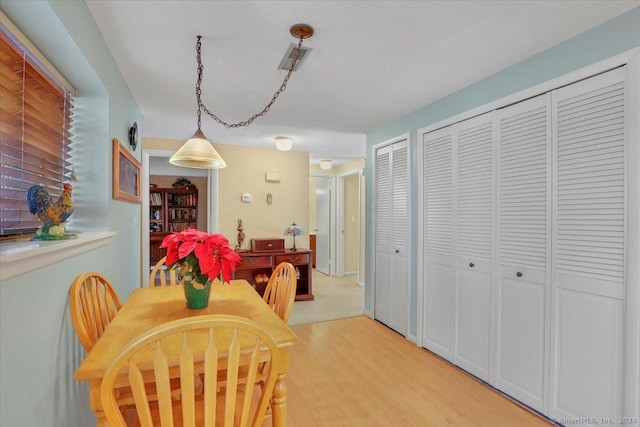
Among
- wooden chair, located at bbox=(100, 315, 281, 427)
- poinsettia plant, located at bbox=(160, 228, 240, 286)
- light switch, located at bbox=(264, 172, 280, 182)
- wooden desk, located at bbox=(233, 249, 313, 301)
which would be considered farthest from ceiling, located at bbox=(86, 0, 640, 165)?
wooden desk, located at bbox=(233, 249, 313, 301)

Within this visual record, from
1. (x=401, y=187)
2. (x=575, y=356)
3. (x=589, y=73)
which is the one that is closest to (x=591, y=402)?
(x=575, y=356)

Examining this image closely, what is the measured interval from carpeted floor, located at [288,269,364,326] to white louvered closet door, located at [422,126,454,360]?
1.29 m

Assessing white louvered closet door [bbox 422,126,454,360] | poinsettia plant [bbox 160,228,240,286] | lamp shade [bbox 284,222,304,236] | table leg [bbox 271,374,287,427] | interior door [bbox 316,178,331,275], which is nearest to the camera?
table leg [bbox 271,374,287,427]

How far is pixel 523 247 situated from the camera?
2.07 meters

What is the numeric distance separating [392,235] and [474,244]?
3.50 ft

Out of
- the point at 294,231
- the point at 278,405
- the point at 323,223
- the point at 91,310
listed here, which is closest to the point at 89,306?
the point at 91,310

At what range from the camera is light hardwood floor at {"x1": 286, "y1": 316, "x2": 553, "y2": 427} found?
6.36ft

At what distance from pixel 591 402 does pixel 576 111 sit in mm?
1594

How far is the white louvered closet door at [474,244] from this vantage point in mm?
2312

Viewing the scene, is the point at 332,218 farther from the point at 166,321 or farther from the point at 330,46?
the point at 166,321

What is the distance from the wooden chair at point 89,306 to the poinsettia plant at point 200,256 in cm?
37

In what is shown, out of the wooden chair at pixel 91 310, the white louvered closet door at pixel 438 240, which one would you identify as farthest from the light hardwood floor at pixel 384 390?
the wooden chair at pixel 91 310

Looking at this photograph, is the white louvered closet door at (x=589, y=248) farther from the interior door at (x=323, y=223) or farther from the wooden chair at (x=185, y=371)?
the interior door at (x=323, y=223)

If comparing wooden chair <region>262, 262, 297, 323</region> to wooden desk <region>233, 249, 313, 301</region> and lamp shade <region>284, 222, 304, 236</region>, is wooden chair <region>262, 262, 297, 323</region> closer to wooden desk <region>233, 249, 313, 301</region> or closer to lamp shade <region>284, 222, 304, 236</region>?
wooden desk <region>233, 249, 313, 301</region>
